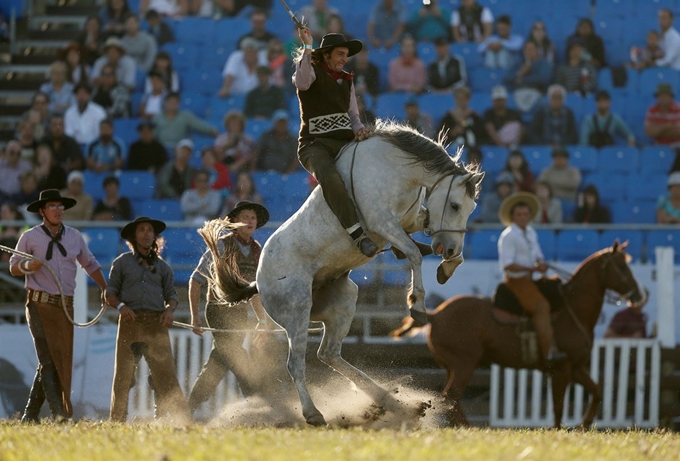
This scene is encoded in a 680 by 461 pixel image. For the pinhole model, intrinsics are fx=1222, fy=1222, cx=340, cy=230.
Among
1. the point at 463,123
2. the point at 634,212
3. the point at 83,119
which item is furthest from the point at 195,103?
the point at 634,212

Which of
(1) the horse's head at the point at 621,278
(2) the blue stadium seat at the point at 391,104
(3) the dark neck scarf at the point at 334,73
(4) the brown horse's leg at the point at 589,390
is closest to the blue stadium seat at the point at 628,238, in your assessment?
(1) the horse's head at the point at 621,278

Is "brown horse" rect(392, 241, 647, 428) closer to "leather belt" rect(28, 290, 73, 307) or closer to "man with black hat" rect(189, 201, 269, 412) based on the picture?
"man with black hat" rect(189, 201, 269, 412)

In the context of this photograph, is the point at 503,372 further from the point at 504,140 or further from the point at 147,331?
the point at 147,331

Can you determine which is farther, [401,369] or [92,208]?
[92,208]

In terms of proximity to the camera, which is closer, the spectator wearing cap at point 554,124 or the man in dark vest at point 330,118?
the man in dark vest at point 330,118

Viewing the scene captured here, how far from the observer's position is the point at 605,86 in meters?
16.7

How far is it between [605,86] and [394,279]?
5.01 metres

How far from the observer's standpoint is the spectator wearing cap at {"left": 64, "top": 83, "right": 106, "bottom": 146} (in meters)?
16.4

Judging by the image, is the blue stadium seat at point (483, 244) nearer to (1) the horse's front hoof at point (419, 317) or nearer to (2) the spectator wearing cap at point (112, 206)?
(2) the spectator wearing cap at point (112, 206)

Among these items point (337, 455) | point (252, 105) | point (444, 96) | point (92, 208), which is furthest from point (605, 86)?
point (337, 455)

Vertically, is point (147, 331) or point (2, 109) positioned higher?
point (2, 109)

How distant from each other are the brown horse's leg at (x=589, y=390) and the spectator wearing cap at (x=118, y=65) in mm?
7769

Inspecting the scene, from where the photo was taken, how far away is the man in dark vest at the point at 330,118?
8.16 meters

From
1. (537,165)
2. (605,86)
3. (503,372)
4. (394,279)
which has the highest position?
(605,86)
